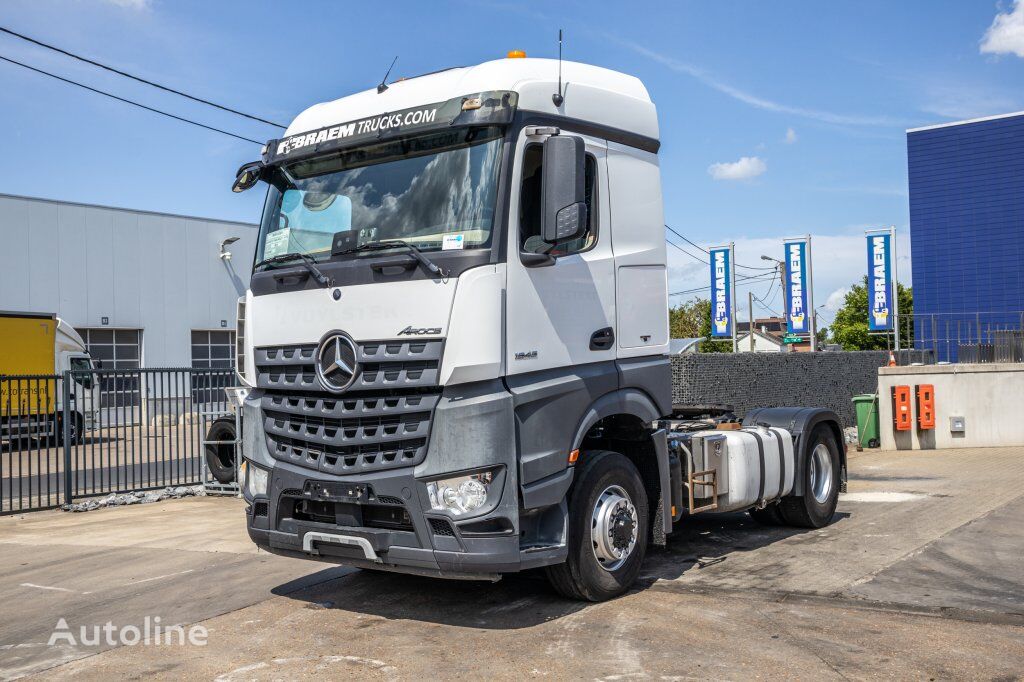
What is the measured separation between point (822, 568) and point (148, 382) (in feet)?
32.9

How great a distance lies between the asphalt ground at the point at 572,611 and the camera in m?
5.21

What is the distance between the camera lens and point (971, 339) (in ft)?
64.2

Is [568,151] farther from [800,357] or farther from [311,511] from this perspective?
[800,357]

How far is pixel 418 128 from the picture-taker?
19.7ft

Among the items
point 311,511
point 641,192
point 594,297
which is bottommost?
point 311,511

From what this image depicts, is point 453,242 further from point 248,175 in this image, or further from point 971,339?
point 971,339

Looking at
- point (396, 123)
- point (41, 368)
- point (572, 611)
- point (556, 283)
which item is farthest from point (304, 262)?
point (41, 368)

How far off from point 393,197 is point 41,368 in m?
21.2

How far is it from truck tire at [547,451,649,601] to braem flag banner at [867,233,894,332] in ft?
98.4

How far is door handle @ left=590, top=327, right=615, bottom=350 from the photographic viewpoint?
20.9 feet

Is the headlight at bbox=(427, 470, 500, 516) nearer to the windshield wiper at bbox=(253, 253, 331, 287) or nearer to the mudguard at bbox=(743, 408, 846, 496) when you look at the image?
the windshield wiper at bbox=(253, 253, 331, 287)

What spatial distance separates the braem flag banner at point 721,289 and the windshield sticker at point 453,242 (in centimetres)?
3467

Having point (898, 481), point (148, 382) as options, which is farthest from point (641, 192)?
point (148, 382)

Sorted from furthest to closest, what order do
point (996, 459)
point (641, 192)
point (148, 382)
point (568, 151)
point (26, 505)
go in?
point (996, 459) → point (148, 382) → point (26, 505) → point (641, 192) → point (568, 151)
